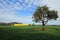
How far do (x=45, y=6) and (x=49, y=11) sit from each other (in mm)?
2906

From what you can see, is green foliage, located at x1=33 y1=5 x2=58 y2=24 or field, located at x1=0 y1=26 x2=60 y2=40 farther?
green foliage, located at x1=33 y1=5 x2=58 y2=24

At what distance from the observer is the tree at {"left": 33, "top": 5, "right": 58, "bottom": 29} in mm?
54609

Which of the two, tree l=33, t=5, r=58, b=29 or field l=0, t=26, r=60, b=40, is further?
tree l=33, t=5, r=58, b=29

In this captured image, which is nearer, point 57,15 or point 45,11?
point 45,11

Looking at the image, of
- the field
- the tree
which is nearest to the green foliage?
the tree

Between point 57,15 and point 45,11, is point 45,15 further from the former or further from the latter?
point 57,15

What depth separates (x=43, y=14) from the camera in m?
54.6

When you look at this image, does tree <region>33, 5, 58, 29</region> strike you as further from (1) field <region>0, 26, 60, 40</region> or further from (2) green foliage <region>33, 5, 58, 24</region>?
(1) field <region>0, 26, 60, 40</region>

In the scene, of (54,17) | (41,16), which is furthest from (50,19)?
(41,16)

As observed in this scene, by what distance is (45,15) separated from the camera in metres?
55.5

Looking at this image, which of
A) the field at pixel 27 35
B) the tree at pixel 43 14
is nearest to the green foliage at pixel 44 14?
the tree at pixel 43 14

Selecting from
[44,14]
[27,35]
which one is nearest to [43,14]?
[44,14]

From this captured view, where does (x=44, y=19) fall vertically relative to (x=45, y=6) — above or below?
below

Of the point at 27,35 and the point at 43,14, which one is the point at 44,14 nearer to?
the point at 43,14
